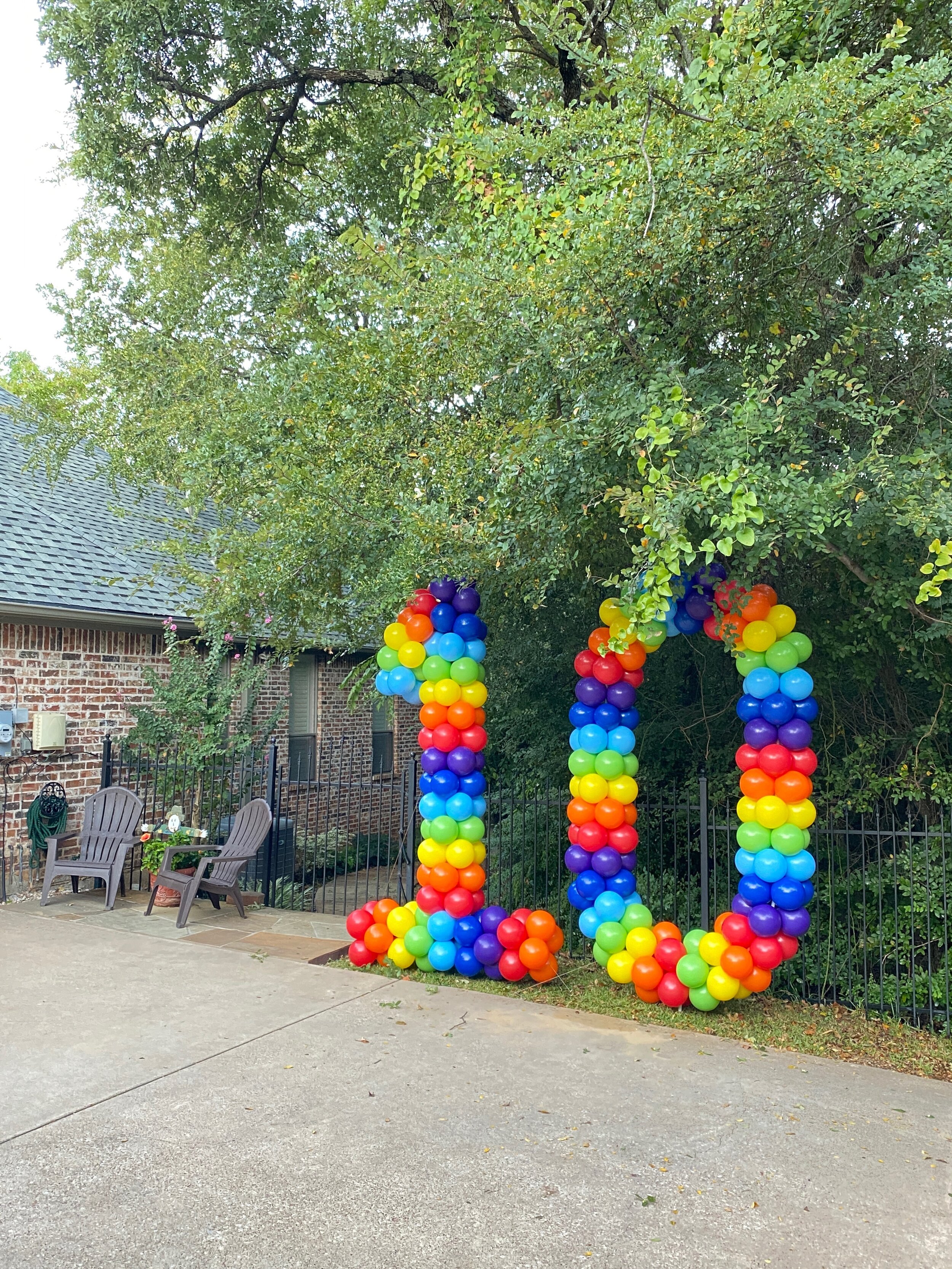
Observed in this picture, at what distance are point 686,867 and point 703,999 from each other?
2.52 m

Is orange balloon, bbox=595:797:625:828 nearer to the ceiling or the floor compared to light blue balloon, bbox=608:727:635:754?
nearer to the floor

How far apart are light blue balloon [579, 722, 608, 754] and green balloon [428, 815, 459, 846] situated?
1.04 meters

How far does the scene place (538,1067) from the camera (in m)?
4.78

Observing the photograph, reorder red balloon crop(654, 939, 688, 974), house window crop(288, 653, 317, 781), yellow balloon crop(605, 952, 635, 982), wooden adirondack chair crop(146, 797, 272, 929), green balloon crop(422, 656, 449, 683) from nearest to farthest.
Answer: red balloon crop(654, 939, 688, 974) < yellow balloon crop(605, 952, 635, 982) < green balloon crop(422, 656, 449, 683) < wooden adirondack chair crop(146, 797, 272, 929) < house window crop(288, 653, 317, 781)

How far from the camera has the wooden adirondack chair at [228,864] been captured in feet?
25.5

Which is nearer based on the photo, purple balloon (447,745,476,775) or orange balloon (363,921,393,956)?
purple balloon (447,745,476,775)

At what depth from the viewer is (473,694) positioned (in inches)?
251

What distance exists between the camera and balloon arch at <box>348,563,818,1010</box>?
5.48m

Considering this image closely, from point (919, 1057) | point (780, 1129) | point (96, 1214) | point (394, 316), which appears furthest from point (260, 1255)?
point (394, 316)

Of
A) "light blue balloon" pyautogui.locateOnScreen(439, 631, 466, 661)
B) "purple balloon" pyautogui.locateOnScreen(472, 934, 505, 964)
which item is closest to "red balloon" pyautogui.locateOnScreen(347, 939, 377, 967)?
"purple balloon" pyautogui.locateOnScreen(472, 934, 505, 964)

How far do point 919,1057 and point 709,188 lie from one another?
197 inches

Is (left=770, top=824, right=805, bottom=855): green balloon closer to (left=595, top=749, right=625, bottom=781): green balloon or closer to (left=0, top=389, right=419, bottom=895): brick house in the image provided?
(left=595, top=749, right=625, bottom=781): green balloon

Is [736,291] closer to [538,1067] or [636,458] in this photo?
[636,458]

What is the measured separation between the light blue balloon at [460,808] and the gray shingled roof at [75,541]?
11.5 ft
